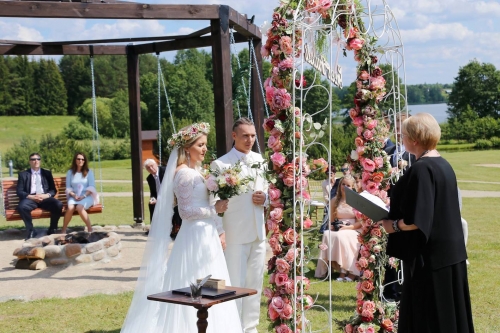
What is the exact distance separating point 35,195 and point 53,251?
3.00 m

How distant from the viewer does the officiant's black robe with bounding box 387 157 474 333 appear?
4527 mm

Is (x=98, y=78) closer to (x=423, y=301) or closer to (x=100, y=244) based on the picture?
(x=100, y=244)

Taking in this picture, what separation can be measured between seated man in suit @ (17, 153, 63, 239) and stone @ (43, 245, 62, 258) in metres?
2.57

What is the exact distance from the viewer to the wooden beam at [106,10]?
339 inches

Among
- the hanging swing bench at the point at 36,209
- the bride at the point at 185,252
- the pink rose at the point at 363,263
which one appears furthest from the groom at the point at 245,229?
the hanging swing bench at the point at 36,209

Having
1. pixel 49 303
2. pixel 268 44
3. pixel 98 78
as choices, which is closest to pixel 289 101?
pixel 268 44

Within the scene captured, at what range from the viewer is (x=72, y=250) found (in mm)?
10461

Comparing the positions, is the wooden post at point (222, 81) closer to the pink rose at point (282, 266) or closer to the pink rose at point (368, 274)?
the pink rose at point (368, 274)

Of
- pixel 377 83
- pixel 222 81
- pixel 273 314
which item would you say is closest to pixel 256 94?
pixel 222 81

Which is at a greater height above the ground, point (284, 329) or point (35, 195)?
point (35, 195)

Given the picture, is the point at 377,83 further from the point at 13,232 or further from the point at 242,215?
the point at 13,232

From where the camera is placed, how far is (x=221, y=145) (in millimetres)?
9102

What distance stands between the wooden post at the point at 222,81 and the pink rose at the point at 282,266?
11.5ft

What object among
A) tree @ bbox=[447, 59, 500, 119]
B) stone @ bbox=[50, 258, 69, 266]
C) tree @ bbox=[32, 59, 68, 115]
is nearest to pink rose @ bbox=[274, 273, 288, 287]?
stone @ bbox=[50, 258, 69, 266]
